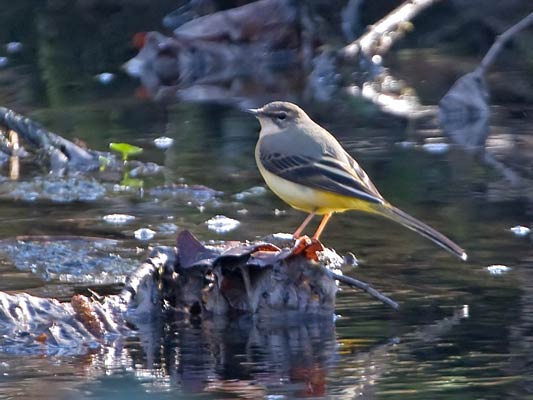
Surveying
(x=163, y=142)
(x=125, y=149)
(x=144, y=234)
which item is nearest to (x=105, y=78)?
(x=163, y=142)

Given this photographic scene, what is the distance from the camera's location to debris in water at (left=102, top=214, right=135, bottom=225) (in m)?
8.60

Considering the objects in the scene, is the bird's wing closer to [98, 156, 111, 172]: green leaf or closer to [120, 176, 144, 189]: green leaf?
[120, 176, 144, 189]: green leaf

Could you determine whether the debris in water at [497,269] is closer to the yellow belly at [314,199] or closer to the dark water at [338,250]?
the dark water at [338,250]

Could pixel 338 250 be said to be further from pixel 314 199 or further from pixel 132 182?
pixel 132 182


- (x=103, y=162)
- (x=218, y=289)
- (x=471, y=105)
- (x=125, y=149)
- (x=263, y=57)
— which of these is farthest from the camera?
(x=263, y=57)

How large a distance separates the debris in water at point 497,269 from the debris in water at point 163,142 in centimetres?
448

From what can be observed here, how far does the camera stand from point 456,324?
623 centimetres

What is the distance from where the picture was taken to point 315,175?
7.07 metres

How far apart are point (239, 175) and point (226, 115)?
102 inches

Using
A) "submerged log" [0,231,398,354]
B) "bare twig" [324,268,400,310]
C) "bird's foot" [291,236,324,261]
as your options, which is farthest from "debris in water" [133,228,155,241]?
"bare twig" [324,268,400,310]

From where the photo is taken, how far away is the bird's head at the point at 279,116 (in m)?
7.75

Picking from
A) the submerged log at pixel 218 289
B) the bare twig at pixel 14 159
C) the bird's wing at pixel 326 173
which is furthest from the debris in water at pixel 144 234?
the bare twig at pixel 14 159

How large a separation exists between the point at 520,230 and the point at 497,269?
0.91 metres

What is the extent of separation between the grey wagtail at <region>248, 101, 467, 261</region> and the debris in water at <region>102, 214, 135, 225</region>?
126cm
